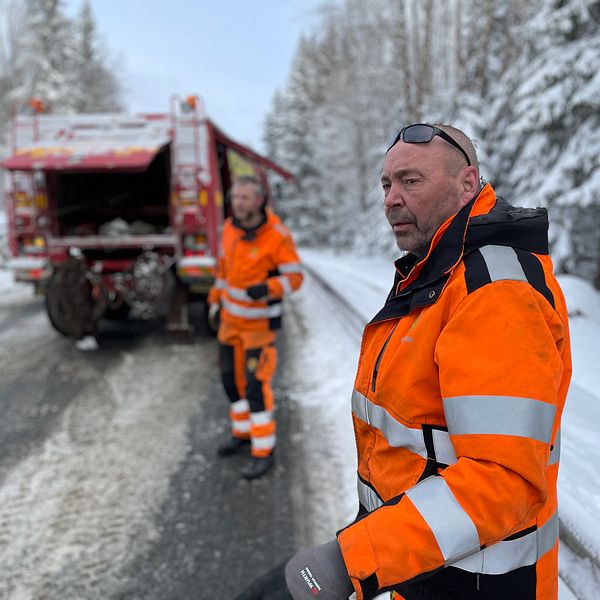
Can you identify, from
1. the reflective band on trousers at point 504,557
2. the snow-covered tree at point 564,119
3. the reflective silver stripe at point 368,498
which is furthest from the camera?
the snow-covered tree at point 564,119

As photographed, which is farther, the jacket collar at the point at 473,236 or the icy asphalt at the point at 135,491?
the icy asphalt at the point at 135,491

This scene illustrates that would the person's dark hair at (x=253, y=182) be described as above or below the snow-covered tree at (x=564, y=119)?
below

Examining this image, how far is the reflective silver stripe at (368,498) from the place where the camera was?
56.0 inches

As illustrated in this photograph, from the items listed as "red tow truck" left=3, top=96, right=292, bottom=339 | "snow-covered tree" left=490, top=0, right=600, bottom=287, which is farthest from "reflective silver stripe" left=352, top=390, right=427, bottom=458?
"snow-covered tree" left=490, top=0, right=600, bottom=287

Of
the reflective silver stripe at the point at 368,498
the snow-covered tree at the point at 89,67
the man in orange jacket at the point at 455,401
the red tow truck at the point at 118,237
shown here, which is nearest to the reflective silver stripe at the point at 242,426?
the reflective silver stripe at the point at 368,498

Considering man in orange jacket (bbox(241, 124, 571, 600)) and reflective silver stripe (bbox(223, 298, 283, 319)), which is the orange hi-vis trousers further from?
man in orange jacket (bbox(241, 124, 571, 600))

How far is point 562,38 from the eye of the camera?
9.48m

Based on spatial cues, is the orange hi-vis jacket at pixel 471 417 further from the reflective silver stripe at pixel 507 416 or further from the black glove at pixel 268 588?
the black glove at pixel 268 588

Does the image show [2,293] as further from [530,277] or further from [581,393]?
[530,277]

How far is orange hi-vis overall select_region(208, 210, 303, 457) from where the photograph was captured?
3.62 m

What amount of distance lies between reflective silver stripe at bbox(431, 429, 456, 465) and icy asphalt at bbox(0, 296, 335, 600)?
1675 mm

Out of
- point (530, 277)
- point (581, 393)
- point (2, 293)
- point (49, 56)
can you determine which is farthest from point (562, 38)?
point (49, 56)

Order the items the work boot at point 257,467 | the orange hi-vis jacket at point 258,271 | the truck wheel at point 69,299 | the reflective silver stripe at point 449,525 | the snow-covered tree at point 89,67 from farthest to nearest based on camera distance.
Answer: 1. the snow-covered tree at point 89,67
2. the truck wheel at point 69,299
3. the orange hi-vis jacket at point 258,271
4. the work boot at point 257,467
5. the reflective silver stripe at point 449,525

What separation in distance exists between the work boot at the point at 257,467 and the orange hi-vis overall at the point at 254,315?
0.15 ft
